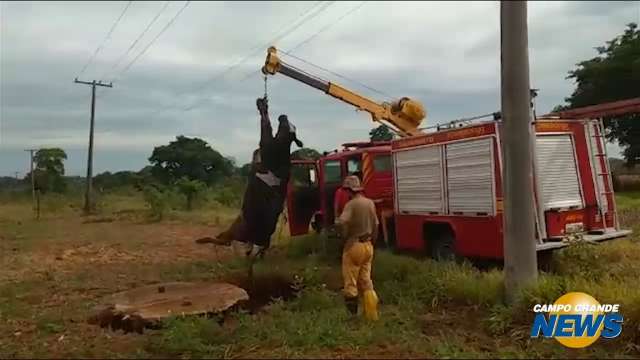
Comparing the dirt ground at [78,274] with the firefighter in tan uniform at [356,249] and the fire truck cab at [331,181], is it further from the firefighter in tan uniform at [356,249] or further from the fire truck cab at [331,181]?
the firefighter in tan uniform at [356,249]

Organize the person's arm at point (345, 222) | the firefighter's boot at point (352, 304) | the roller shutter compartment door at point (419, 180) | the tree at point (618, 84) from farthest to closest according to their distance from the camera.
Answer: the tree at point (618, 84), the roller shutter compartment door at point (419, 180), the person's arm at point (345, 222), the firefighter's boot at point (352, 304)

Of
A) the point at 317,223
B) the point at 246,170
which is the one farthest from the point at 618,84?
the point at 317,223

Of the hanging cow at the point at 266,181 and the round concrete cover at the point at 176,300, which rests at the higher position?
the hanging cow at the point at 266,181

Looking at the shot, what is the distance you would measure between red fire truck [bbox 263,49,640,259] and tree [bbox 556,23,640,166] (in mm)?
29244

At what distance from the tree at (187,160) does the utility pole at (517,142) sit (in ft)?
165

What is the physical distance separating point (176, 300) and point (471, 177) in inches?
191

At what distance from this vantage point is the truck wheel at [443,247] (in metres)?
11.1

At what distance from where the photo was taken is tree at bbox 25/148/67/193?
49969 mm

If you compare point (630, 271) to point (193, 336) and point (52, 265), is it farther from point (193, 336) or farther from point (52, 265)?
point (52, 265)

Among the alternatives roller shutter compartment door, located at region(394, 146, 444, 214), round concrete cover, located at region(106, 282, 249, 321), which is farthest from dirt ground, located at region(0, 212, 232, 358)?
roller shutter compartment door, located at region(394, 146, 444, 214)

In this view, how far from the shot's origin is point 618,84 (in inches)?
1511

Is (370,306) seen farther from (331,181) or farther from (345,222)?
(331,181)

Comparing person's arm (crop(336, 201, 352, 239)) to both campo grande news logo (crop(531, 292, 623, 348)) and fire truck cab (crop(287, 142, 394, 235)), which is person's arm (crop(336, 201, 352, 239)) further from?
fire truck cab (crop(287, 142, 394, 235))

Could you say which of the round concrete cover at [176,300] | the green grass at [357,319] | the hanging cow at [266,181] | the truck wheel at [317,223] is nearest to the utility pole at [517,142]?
the green grass at [357,319]
